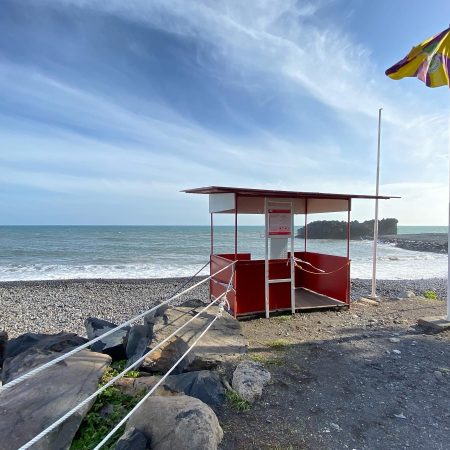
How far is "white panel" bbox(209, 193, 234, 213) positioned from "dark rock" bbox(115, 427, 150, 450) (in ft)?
15.6

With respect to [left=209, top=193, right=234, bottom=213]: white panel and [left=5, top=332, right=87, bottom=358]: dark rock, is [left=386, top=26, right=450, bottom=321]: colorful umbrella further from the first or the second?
[left=5, top=332, right=87, bottom=358]: dark rock

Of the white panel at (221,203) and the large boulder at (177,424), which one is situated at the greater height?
the white panel at (221,203)

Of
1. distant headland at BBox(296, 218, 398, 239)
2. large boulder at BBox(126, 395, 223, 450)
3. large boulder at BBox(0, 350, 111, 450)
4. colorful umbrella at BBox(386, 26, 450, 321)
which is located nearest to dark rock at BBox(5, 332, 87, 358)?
large boulder at BBox(0, 350, 111, 450)

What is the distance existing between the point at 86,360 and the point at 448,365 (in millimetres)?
4851

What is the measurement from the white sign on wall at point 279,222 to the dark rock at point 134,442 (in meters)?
4.97

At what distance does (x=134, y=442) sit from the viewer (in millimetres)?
2605

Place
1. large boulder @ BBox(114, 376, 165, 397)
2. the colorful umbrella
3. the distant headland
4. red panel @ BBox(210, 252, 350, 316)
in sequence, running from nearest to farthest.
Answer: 1. large boulder @ BBox(114, 376, 165, 397)
2. the colorful umbrella
3. red panel @ BBox(210, 252, 350, 316)
4. the distant headland

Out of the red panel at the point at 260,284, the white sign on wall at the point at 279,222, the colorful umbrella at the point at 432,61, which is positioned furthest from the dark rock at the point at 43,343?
the colorful umbrella at the point at 432,61

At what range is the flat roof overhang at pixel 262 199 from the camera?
261 inches

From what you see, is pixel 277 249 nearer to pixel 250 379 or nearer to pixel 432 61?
pixel 250 379

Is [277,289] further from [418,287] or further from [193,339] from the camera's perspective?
[418,287]

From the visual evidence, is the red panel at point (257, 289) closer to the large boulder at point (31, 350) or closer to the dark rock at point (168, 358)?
the dark rock at point (168, 358)

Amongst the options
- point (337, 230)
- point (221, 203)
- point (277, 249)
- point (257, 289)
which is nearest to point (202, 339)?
point (257, 289)

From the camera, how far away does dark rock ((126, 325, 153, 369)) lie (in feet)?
15.3
